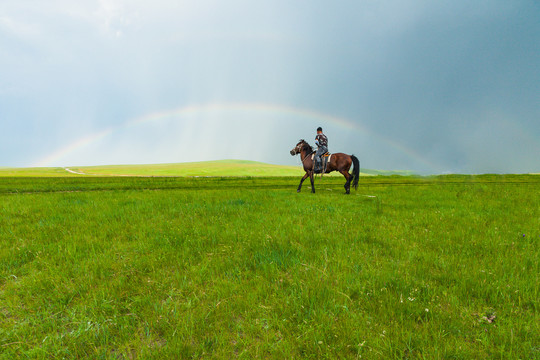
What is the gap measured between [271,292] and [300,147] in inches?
652

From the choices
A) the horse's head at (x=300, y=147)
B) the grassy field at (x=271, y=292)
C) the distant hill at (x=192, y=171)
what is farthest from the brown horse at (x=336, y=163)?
the distant hill at (x=192, y=171)

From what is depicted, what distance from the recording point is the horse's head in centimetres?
1903

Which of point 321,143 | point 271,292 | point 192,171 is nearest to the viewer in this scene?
point 271,292

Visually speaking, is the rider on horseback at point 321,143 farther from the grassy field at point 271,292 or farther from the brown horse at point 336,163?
the grassy field at point 271,292

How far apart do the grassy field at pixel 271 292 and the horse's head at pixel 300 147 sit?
43.1 ft

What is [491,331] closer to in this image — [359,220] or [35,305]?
[359,220]

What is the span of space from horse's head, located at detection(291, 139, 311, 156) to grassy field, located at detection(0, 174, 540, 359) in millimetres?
13144

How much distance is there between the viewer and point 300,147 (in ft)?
62.8

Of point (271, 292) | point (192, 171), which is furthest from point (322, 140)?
point (192, 171)

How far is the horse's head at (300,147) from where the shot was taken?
1903 centimetres

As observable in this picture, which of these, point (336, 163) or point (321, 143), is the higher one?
point (321, 143)

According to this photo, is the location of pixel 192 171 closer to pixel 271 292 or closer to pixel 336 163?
pixel 336 163

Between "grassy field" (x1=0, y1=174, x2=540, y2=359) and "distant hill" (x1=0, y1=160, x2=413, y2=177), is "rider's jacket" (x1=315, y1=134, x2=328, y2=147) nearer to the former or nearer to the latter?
"grassy field" (x1=0, y1=174, x2=540, y2=359)

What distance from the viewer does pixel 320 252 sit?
4750mm
